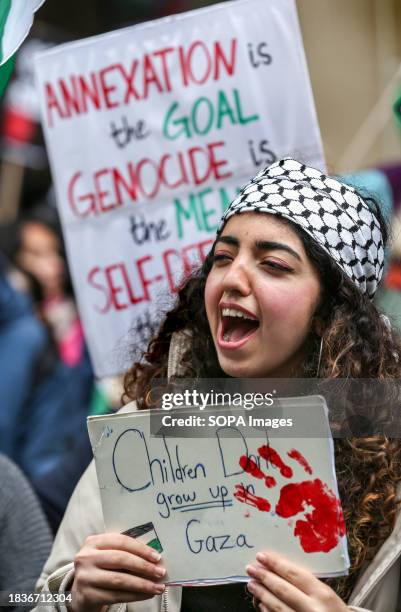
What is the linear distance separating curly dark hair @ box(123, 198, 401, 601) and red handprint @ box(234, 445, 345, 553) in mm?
188

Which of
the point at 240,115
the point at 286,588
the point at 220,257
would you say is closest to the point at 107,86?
the point at 240,115

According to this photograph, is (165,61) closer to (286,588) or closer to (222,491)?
(222,491)

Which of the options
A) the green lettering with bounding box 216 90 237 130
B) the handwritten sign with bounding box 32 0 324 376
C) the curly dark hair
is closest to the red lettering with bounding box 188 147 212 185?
the handwritten sign with bounding box 32 0 324 376

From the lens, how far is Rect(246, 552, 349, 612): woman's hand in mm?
1769

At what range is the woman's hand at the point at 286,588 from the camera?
69.6 inches

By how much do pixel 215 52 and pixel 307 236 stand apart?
136 cm

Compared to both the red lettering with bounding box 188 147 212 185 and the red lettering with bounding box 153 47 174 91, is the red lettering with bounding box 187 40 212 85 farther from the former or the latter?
the red lettering with bounding box 188 147 212 185

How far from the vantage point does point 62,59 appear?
349 cm

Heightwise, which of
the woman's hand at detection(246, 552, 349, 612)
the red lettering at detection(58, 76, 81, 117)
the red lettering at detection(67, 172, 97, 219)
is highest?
the red lettering at detection(58, 76, 81, 117)

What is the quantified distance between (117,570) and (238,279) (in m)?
0.59

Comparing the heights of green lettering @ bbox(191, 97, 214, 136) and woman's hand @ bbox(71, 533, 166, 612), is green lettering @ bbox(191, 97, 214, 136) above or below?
above

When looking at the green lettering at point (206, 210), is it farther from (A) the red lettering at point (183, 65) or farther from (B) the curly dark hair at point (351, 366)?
(B) the curly dark hair at point (351, 366)

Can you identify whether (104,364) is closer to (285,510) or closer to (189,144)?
(189,144)

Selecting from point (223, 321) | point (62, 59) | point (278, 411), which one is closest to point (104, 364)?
point (62, 59)
